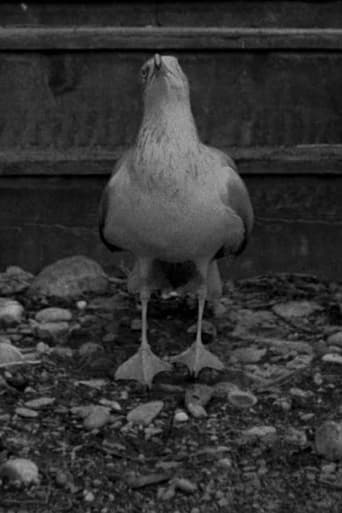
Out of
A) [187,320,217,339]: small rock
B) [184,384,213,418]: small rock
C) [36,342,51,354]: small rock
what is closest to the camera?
[184,384,213,418]: small rock

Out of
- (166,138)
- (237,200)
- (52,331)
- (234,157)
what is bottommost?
(52,331)

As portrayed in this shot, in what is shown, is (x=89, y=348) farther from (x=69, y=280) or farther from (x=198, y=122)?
(x=198, y=122)

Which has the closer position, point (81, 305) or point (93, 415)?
point (93, 415)

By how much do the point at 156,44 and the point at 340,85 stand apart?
105 centimetres

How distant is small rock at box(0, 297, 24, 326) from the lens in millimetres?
5426

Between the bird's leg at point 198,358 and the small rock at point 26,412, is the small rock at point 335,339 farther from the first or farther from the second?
the small rock at point 26,412

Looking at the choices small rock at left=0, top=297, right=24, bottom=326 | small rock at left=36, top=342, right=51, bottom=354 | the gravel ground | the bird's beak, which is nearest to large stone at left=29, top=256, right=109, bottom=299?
the gravel ground

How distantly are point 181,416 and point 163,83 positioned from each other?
1.38 m

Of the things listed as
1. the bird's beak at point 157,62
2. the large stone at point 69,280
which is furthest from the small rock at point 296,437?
the large stone at point 69,280

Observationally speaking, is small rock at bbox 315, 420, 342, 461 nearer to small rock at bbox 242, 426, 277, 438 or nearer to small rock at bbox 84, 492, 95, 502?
small rock at bbox 242, 426, 277, 438

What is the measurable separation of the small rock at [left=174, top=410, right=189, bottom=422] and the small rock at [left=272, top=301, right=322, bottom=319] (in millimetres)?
1377

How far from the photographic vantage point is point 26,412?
4.34 metres

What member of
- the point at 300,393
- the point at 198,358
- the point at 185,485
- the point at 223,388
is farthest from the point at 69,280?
the point at 185,485

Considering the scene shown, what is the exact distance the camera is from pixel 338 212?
20.0ft
